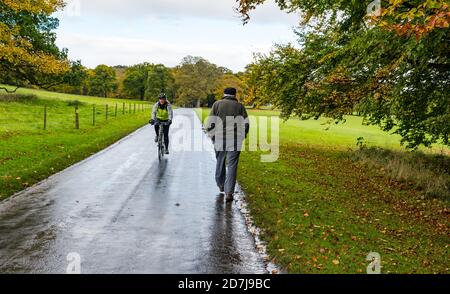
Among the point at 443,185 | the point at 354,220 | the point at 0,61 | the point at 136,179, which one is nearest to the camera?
the point at 354,220

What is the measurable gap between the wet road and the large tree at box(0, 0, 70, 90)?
8730 millimetres

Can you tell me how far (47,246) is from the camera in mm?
6191

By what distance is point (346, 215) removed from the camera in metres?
9.01

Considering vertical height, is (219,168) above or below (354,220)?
above

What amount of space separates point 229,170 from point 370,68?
5615 mm

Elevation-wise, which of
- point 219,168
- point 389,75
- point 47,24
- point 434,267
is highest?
point 47,24

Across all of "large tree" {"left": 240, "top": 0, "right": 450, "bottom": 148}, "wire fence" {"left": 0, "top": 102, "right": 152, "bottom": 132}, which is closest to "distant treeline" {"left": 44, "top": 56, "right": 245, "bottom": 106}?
"wire fence" {"left": 0, "top": 102, "right": 152, "bottom": 132}

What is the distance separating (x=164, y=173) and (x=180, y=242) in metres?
6.31

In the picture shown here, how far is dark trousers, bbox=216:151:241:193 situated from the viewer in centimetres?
971

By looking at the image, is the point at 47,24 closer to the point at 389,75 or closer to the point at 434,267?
the point at 389,75

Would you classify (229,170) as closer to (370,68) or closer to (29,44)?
(370,68)

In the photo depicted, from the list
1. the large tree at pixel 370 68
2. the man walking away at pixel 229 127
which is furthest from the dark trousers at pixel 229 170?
the large tree at pixel 370 68

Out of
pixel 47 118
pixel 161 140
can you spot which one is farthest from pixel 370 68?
pixel 47 118
